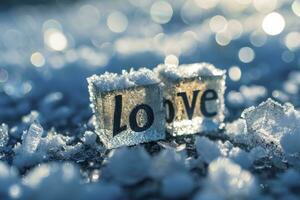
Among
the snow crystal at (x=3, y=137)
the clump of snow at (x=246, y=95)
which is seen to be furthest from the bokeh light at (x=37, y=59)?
the snow crystal at (x=3, y=137)

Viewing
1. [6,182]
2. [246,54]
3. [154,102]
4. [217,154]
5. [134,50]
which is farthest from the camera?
[246,54]

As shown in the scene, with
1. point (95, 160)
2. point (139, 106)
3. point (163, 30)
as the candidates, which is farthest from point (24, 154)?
point (163, 30)

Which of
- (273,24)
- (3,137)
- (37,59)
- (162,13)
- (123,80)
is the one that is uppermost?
(162,13)

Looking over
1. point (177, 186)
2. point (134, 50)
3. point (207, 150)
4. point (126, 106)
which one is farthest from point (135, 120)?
point (134, 50)

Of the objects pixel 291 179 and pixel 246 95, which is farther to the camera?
pixel 246 95

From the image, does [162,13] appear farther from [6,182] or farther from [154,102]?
[6,182]

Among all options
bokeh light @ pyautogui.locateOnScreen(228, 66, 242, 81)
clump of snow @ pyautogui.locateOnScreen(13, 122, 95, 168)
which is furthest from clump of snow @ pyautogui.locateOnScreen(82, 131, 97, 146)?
bokeh light @ pyautogui.locateOnScreen(228, 66, 242, 81)
